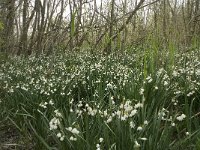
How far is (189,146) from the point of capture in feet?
8.21

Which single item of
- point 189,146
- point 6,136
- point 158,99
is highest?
point 158,99

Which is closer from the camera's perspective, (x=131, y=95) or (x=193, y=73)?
(x=131, y=95)

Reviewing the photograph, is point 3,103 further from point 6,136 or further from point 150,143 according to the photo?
point 150,143

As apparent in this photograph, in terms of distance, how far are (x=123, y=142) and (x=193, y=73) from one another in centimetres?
212

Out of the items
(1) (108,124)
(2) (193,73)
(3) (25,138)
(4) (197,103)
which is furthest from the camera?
(2) (193,73)

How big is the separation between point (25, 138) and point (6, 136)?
74 cm

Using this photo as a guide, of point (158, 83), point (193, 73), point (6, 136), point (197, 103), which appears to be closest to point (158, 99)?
point (158, 83)

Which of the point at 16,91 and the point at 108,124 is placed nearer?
the point at 108,124

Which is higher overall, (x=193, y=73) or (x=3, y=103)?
(x=193, y=73)

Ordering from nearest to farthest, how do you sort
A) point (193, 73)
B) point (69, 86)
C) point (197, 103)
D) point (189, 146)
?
point (189, 146)
point (197, 103)
point (193, 73)
point (69, 86)

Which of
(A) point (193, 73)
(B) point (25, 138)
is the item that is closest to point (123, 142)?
(B) point (25, 138)

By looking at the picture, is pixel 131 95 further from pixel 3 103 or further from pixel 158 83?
pixel 3 103

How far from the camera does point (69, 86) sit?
15.0ft

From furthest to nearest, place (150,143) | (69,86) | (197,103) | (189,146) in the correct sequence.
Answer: (69,86)
(197,103)
(189,146)
(150,143)
